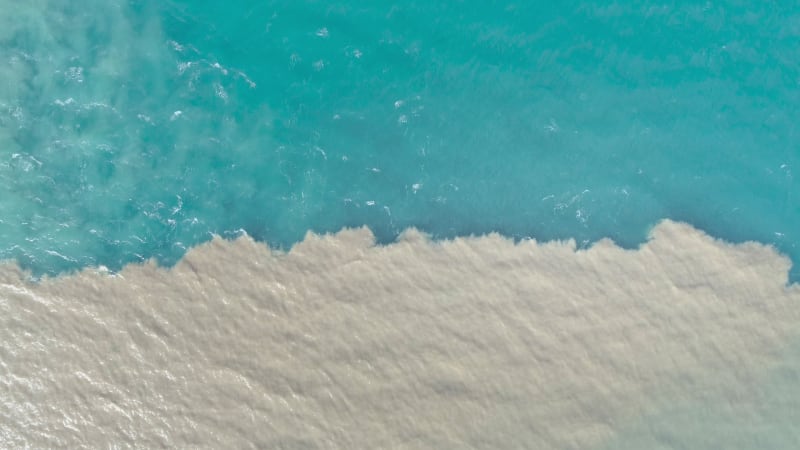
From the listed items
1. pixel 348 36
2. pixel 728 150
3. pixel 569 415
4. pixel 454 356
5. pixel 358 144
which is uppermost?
pixel 348 36

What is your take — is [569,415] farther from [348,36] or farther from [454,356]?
[348,36]

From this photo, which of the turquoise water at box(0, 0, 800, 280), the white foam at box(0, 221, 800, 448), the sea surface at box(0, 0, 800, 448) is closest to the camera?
the white foam at box(0, 221, 800, 448)

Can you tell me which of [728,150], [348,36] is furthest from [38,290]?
[728,150]

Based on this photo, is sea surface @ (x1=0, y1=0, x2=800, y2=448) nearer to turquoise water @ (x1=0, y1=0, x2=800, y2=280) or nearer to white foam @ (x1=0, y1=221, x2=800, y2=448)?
turquoise water @ (x1=0, y1=0, x2=800, y2=280)

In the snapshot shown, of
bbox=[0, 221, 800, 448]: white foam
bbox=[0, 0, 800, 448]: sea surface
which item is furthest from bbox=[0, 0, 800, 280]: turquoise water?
bbox=[0, 221, 800, 448]: white foam

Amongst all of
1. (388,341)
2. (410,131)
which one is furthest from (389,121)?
(388,341)
